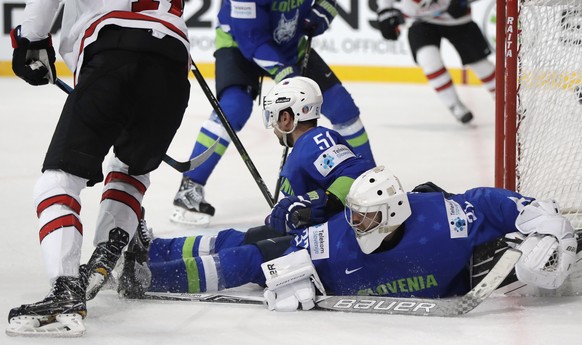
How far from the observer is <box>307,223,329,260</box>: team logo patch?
311cm

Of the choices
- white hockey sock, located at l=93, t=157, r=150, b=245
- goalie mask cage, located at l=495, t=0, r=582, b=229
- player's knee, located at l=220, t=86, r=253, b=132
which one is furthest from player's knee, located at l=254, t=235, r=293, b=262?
player's knee, located at l=220, t=86, r=253, b=132

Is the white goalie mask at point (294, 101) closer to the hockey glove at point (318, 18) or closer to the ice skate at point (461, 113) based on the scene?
the hockey glove at point (318, 18)

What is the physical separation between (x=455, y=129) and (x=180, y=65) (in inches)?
145

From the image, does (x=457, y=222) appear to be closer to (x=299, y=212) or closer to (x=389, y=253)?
(x=389, y=253)

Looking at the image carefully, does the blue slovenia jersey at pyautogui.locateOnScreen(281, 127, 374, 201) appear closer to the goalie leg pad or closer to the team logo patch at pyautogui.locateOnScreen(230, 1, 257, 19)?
the goalie leg pad

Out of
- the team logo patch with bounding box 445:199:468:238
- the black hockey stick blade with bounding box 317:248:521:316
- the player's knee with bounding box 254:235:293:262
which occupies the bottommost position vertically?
the black hockey stick blade with bounding box 317:248:521:316

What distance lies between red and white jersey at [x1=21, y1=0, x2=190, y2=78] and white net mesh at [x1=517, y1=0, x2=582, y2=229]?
1271 millimetres

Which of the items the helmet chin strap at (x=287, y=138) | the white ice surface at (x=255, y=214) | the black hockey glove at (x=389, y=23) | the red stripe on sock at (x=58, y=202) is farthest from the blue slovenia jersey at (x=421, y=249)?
the black hockey glove at (x=389, y=23)

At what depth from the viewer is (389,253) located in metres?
3.07

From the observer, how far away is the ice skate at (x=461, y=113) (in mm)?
6578

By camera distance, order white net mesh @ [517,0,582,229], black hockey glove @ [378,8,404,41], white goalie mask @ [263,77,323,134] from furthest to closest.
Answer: black hockey glove @ [378,8,404,41] < white net mesh @ [517,0,582,229] < white goalie mask @ [263,77,323,134]

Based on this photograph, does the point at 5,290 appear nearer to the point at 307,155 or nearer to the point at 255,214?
the point at 307,155

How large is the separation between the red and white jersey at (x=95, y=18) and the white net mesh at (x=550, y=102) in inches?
50.0

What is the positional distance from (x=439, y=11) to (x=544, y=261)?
3791 mm
